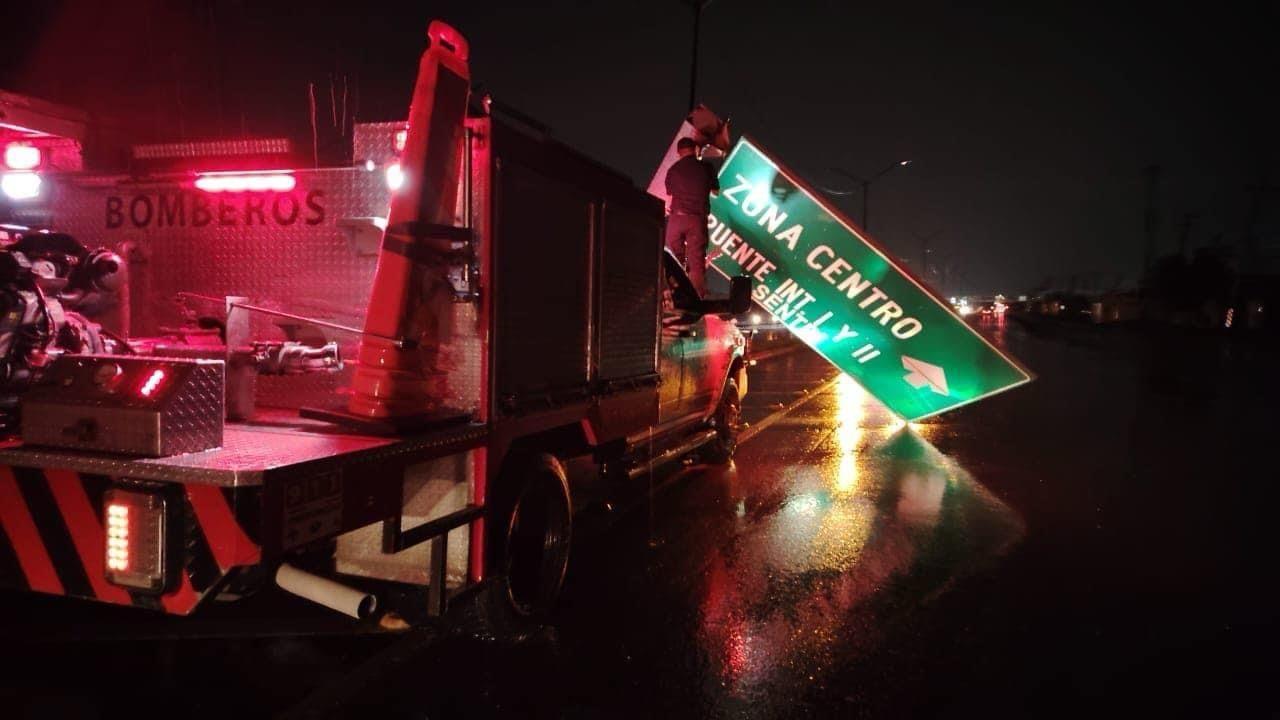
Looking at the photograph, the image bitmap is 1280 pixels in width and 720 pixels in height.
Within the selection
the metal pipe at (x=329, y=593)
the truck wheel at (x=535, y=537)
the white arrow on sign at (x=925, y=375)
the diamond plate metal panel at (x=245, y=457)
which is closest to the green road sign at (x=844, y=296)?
the white arrow on sign at (x=925, y=375)

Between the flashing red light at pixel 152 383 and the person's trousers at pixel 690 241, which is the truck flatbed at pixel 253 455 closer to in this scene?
the flashing red light at pixel 152 383

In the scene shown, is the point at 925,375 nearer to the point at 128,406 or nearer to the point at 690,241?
the point at 690,241

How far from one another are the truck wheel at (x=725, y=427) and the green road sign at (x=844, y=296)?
6.25 ft

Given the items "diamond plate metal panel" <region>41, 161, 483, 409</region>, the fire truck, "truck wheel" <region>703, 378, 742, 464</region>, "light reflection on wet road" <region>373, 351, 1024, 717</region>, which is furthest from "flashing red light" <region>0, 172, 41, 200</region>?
"truck wheel" <region>703, 378, 742, 464</region>

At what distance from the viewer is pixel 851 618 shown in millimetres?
4633

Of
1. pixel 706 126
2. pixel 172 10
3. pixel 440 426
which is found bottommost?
pixel 440 426

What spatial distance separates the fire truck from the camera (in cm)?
275

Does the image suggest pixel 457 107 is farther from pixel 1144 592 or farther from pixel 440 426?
pixel 1144 592

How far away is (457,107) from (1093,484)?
771cm

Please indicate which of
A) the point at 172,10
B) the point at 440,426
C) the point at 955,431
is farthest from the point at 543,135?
the point at 172,10

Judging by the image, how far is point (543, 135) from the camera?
13.8ft

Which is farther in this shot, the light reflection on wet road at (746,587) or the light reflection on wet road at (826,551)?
the light reflection on wet road at (826,551)

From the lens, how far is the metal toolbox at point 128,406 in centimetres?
271

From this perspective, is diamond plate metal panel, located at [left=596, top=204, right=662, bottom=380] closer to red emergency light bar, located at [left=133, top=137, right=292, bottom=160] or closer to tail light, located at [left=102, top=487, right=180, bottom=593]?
red emergency light bar, located at [left=133, top=137, right=292, bottom=160]
